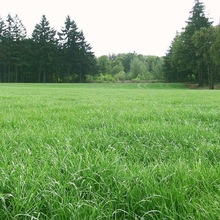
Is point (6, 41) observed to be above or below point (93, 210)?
above

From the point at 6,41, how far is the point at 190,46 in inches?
1570

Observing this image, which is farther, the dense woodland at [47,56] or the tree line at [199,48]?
the dense woodland at [47,56]

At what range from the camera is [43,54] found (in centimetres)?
5444

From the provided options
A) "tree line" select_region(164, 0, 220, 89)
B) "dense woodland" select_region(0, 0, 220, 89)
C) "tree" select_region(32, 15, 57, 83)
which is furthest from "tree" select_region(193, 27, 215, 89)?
"tree" select_region(32, 15, 57, 83)

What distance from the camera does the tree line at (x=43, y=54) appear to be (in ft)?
179

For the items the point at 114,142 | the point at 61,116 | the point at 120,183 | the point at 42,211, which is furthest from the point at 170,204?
the point at 61,116

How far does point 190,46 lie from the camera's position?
44.6 m

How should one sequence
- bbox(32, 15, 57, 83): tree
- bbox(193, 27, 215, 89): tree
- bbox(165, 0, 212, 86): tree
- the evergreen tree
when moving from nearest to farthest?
bbox(193, 27, 215, 89): tree, bbox(165, 0, 212, 86): tree, bbox(32, 15, 57, 83): tree, the evergreen tree

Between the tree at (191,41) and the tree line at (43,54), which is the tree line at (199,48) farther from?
the tree line at (43,54)

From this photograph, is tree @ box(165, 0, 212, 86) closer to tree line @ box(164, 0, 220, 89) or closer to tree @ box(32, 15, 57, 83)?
tree line @ box(164, 0, 220, 89)

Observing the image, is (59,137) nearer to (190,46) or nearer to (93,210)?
(93,210)

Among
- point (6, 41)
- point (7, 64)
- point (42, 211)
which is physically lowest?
point (42, 211)

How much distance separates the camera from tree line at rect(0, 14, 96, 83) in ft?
179

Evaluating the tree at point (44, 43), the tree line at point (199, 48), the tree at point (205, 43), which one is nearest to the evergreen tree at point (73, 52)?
the tree at point (44, 43)
